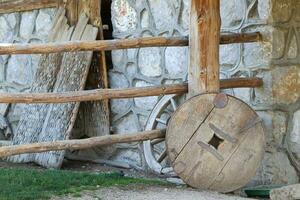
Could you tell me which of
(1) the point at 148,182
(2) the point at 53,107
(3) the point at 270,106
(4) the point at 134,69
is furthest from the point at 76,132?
(3) the point at 270,106

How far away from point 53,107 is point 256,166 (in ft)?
8.37

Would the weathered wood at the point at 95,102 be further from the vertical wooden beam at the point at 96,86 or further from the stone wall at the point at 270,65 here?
the stone wall at the point at 270,65

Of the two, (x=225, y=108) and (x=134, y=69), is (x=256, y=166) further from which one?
(x=134, y=69)

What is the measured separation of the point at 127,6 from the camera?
6957mm

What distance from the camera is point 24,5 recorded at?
7.89m

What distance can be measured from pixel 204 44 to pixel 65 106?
6.95ft

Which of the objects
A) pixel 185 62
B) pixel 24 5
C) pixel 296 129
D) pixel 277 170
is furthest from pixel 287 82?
pixel 24 5

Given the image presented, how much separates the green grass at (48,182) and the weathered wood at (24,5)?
2316 millimetres

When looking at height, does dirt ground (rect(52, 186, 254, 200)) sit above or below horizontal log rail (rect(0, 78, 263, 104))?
below

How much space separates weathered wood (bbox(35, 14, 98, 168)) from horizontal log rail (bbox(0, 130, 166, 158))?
1.62 metres

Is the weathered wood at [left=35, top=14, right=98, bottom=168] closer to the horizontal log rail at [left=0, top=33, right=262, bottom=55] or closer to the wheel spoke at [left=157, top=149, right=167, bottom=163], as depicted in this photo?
the wheel spoke at [left=157, top=149, right=167, bottom=163]

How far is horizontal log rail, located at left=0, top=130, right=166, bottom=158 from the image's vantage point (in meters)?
4.80

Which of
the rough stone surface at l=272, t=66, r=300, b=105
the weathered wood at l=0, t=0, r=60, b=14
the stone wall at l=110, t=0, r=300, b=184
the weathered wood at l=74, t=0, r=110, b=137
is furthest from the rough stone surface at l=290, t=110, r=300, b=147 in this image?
the weathered wood at l=0, t=0, r=60, b=14

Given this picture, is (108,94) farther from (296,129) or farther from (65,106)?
(65,106)
